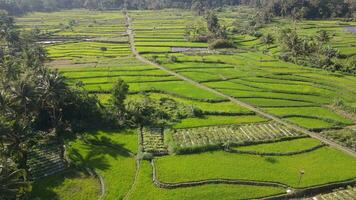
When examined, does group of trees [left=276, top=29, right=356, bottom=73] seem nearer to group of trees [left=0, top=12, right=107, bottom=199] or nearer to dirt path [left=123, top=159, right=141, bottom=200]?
group of trees [left=0, top=12, right=107, bottom=199]

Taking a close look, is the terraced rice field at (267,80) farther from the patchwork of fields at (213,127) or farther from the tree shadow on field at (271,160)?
the tree shadow on field at (271,160)

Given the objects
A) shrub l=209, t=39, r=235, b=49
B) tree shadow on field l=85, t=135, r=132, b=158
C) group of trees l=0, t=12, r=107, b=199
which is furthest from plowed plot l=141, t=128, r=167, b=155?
shrub l=209, t=39, r=235, b=49

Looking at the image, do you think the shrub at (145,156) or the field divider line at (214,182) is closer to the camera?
the field divider line at (214,182)

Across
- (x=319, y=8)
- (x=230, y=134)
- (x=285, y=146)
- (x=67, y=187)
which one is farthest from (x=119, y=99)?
(x=319, y=8)

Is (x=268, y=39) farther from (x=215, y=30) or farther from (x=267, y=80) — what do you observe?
(x=267, y=80)

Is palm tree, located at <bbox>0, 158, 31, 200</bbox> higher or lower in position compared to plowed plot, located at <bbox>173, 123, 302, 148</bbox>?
higher

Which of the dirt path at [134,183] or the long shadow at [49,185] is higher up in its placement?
the long shadow at [49,185]

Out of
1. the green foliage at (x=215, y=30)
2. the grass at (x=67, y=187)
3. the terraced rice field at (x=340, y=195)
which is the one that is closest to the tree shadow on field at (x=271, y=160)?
→ the terraced rice field at (x=340, y=195)

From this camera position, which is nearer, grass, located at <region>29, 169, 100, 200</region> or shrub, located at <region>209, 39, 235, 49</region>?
grass, located at <region>29, 169, 100, 200</region>

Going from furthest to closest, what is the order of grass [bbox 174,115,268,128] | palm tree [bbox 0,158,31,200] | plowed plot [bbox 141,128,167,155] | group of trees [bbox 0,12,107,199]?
grass [bbox 174,115,268,128], plowed plot [bbox 141,128,167,155], group of trees [bbox 0,12,107,199], palm tree [bbox 0,158,31,200]
